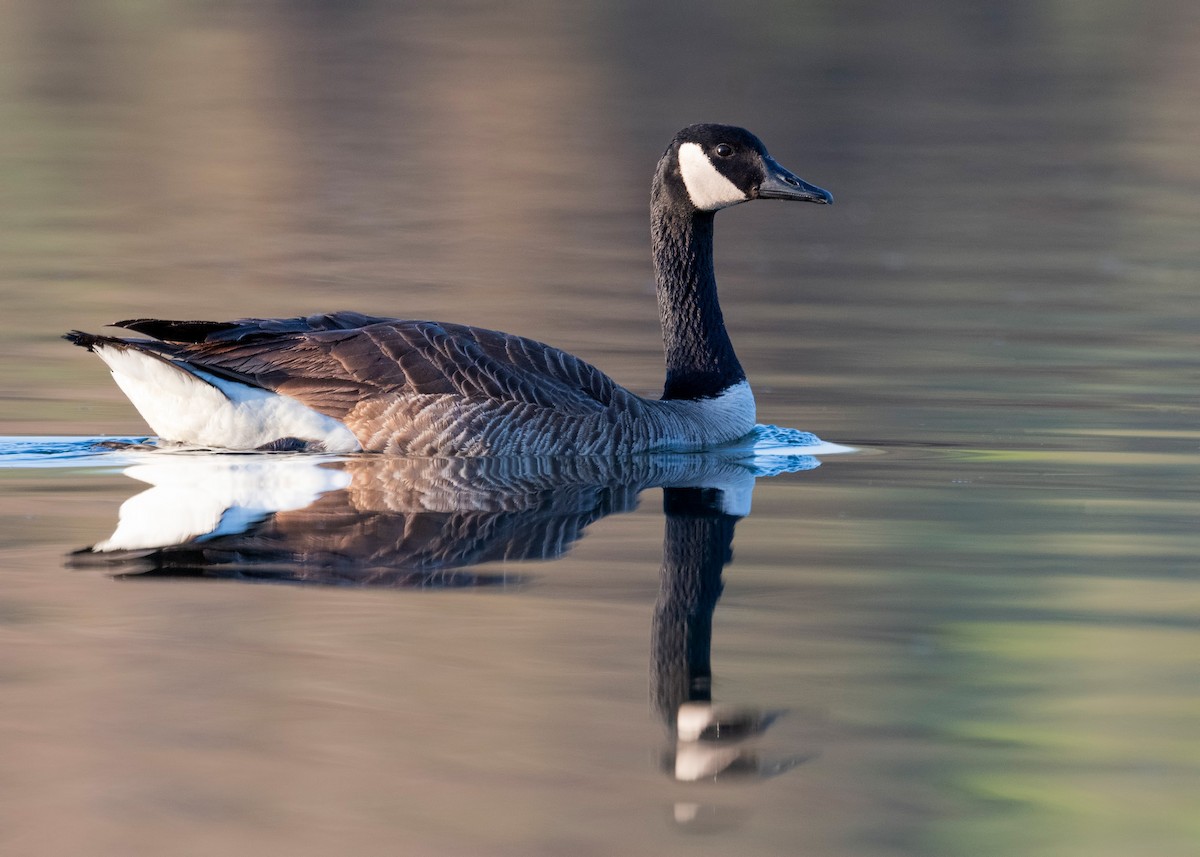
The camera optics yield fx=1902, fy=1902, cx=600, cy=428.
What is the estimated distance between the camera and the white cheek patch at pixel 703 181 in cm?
1224

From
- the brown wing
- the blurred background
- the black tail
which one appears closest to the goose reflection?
the brown wing

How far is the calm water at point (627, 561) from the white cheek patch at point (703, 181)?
59.0 inches

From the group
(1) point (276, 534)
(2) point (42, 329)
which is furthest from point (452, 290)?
(1) point (276, 534)

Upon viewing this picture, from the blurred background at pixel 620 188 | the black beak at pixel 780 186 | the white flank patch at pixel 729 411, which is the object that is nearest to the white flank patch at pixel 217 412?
the blurred background at pixel 620 188

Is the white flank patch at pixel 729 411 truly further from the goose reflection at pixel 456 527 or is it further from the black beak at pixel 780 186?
the black beak at pixel 780 186

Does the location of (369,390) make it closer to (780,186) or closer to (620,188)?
(780,186)

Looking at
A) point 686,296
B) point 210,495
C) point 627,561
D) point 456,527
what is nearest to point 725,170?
point 686,296

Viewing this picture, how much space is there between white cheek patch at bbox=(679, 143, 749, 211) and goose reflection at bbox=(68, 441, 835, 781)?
1.79 meters

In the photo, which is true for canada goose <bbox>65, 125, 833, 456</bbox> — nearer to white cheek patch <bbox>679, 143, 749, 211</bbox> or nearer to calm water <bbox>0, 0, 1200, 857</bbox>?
calm water <bbox>0, 0, 1200, 857</bbox>

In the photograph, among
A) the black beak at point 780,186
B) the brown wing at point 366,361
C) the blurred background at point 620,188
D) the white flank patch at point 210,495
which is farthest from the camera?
the blurred background at point 620,188

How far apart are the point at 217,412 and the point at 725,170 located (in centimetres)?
362

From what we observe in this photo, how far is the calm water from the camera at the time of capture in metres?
5.46

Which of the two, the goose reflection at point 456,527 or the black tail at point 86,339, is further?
the black tail at point 86,339

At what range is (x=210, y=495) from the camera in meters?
9.65
